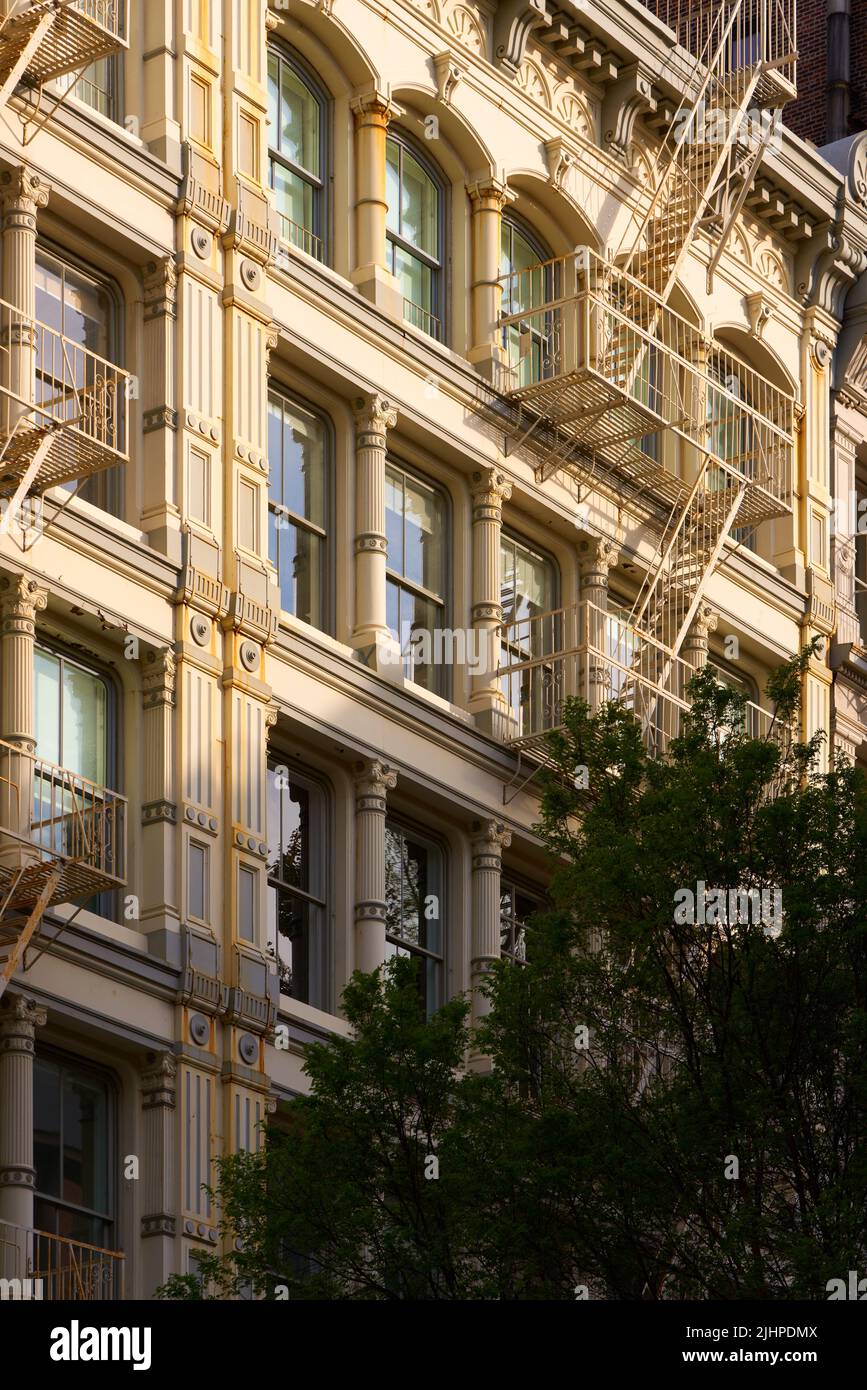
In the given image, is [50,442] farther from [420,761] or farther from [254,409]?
[420,761]

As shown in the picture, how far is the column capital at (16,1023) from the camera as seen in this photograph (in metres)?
29.1

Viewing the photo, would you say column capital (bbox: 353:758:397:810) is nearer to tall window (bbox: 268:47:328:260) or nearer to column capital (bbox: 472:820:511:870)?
column capital (bbox: 472:820:511:870)

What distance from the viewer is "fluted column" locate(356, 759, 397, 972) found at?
33.9 metres

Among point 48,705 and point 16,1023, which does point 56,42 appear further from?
point 16,1023

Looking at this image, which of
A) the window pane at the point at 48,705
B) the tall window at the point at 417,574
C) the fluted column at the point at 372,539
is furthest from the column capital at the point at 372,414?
the window pane at the point at 48,705

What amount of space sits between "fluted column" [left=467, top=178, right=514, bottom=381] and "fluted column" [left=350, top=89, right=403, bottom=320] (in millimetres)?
1496

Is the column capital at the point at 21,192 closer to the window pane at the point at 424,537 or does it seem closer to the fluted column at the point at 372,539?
the fluted column at the point at 372,539

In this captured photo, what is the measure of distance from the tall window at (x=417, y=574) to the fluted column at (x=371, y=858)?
1.95m

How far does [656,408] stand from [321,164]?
678 centimetres

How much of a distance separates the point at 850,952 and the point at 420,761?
9.47 m

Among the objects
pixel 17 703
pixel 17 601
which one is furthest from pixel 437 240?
pixel 17 703

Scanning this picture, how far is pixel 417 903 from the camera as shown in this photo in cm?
3569
